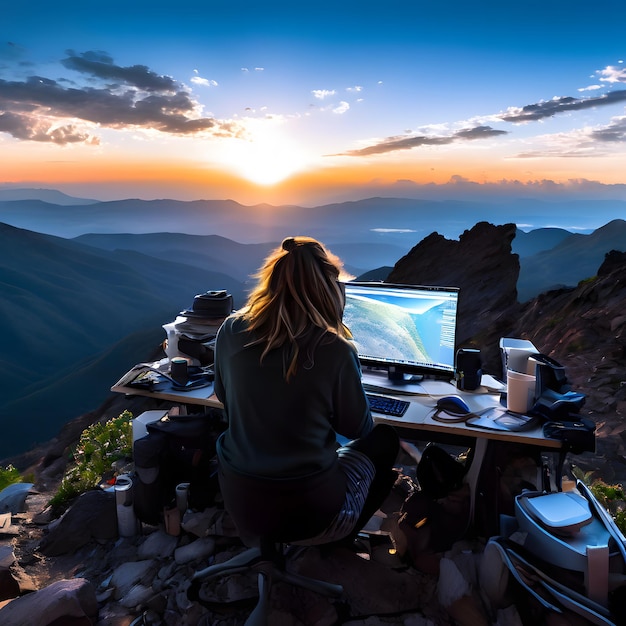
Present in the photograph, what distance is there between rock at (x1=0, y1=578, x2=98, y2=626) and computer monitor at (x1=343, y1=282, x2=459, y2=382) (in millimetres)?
2256

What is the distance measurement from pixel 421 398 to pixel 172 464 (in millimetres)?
1841

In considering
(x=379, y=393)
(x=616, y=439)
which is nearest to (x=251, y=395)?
(x=379, y=393)

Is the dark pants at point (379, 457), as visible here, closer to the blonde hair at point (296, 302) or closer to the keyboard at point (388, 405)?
the keyboard at point (388, 405)

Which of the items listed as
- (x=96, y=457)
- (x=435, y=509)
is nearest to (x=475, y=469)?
(x=435, y=509)

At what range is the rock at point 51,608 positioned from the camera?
2.43 m

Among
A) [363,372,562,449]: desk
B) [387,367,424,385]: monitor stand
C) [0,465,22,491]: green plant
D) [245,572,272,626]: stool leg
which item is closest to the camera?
[245,572,272,626]: stool leg

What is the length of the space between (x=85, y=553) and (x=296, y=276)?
9.20ft

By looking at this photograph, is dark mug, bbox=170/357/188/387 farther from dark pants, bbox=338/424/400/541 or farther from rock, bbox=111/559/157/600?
dark pants, bbox=338/424/400/541

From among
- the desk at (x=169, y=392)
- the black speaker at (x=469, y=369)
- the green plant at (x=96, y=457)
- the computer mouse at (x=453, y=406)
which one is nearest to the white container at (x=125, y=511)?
the desk at (x=169, y=392)

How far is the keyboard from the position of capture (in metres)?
2.94

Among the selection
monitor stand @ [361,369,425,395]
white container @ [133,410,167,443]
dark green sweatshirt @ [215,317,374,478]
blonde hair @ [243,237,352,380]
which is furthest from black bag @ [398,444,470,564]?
white container @ [133,410,167,443]

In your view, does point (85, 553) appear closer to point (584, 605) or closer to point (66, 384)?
point (584, 605)

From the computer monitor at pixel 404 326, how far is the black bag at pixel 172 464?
1.32m

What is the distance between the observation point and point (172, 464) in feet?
11.3
